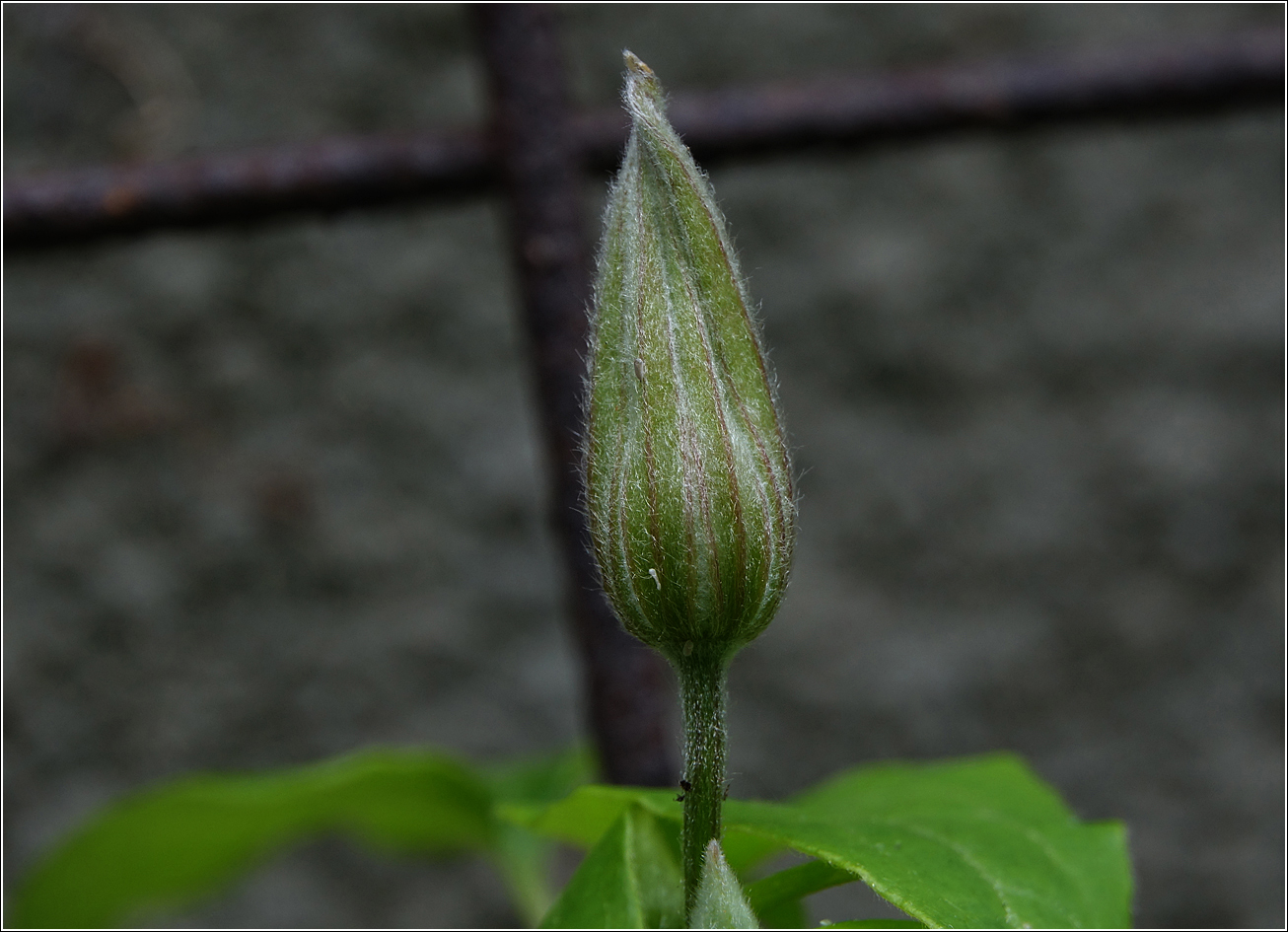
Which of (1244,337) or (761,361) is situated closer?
(761,361)

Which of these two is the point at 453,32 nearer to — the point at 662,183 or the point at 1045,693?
the point at 662,183

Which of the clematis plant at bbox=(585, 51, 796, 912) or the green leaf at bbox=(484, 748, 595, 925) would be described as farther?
the green leaf at bbox=(484, 748, 595, 925)

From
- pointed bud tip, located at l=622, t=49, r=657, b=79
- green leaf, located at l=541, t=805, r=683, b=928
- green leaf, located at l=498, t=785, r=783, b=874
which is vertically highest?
pointed bud tip, located at l=622, t=49, r=657, b=79

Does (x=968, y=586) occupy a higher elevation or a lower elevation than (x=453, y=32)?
lower

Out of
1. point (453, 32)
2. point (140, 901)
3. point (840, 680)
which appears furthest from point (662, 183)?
point (840, 680)

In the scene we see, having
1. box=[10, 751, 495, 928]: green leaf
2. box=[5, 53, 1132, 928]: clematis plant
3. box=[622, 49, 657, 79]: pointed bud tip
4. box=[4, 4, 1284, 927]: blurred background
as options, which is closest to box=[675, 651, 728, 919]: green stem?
box=[5, 53, 1132, 928]: clematis plant

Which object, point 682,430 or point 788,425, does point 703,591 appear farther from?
point 788,425

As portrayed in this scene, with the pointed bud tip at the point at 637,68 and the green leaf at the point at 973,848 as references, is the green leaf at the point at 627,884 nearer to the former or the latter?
the green leaf at the point at 973,848

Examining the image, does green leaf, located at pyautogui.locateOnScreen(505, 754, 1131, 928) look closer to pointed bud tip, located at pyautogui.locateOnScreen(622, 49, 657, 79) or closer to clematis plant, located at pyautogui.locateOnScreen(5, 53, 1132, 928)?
clematis plant, located at pyautogui.locateOnScreen(5, 53, 1132, 928)
